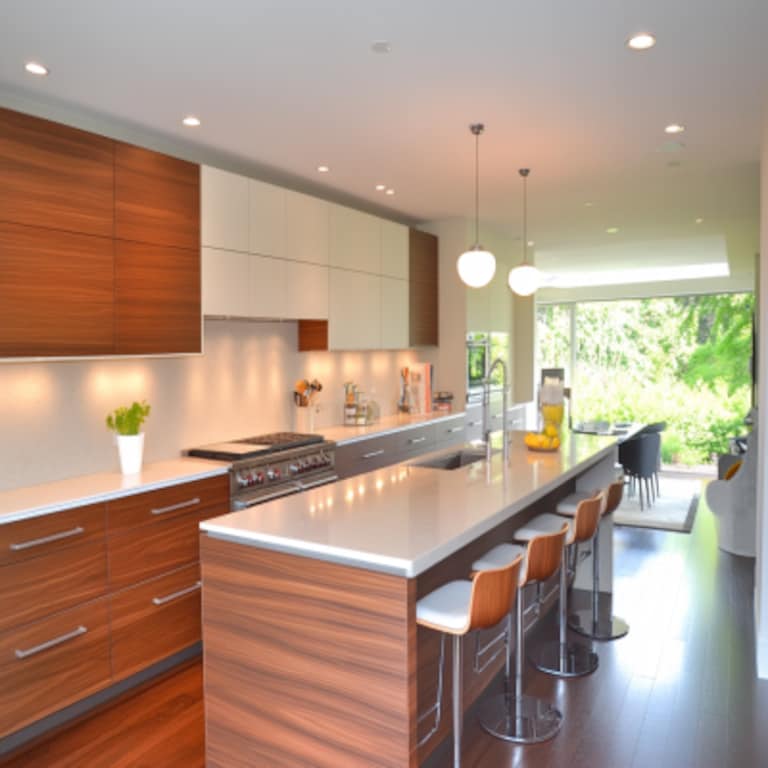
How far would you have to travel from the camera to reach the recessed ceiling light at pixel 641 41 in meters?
2.57

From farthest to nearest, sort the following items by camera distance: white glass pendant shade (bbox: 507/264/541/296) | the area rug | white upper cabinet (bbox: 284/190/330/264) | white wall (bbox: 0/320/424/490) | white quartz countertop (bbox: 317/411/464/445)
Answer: the area rug → white quartz countertop (bbox: 317/411/464/445) → white upper cabinet (bbox: 284/190/330/264) → white glass pendant shade (bbox: 507/264/541/296) → white wall (bbox: 0/320/424/490)

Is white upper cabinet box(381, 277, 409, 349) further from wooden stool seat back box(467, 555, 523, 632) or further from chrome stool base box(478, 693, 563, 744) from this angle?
wooden stool seat back box(467, 555, 523, 632)

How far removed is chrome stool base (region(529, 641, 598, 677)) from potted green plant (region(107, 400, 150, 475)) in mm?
2322

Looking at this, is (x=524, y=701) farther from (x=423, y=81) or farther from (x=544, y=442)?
(x=423, y=81)

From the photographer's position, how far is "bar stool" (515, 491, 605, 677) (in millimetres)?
3191

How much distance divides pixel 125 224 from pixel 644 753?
3334mm

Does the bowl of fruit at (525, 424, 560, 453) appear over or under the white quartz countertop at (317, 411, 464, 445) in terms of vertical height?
over

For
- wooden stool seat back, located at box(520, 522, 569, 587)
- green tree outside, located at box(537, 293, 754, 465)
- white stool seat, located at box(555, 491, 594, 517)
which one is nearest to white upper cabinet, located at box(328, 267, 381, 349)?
white stool seat, located at box(555, 491, 594, 517)

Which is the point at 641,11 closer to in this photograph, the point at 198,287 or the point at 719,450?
the point at 198,287

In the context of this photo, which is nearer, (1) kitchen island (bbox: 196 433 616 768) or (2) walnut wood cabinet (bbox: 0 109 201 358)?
(1) kitchen island (bbox: 196 433 616 768)

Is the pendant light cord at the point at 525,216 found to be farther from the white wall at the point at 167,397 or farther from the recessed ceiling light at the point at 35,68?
the recessed ceiling light at the point at 35,68

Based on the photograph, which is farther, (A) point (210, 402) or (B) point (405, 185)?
(B) point (405, 185)

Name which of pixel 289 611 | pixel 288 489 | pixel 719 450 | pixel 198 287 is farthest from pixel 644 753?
pixel 719 450

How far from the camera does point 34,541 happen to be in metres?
2.72
